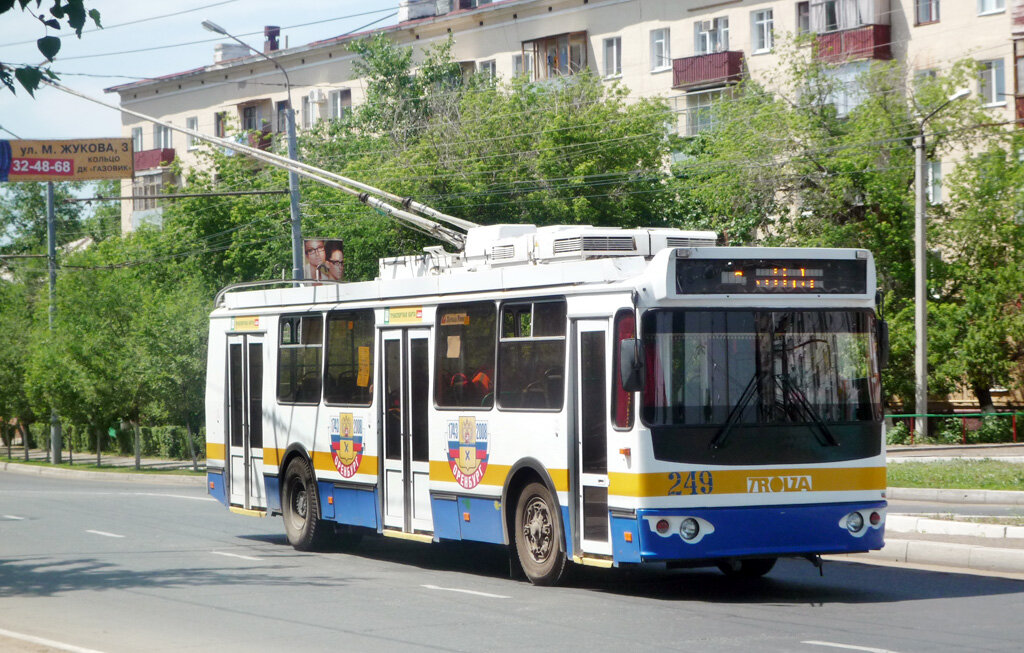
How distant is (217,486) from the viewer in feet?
60.2

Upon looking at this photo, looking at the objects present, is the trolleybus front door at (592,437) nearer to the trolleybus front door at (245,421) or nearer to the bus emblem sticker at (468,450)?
the bus emblem sticker at (468,450)

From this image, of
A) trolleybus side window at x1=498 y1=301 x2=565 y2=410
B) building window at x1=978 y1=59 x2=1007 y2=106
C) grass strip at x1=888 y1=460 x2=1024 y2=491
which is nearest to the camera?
trolleybus side window at x1=498 y1=301 x2=565 y2=410

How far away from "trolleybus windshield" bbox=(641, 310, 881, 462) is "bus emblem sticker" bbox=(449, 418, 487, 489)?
2463mm

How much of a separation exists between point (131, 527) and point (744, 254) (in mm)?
10755

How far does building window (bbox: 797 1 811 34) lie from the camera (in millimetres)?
48531

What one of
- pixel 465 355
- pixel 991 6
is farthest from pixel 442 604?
pixel 991 6

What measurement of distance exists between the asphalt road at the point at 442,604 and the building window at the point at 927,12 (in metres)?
34.1

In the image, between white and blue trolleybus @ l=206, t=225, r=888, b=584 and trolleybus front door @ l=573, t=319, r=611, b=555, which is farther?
trolleybus front door @ l=573, t=319, r=611, b=555

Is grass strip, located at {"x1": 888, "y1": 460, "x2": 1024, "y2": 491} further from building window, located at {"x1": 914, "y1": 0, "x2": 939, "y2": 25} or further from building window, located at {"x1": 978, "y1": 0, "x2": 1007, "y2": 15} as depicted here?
building window, located at {"x1": 914, "y1": 0, "x2": 939, "y2": 25}

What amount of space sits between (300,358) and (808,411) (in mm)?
6995

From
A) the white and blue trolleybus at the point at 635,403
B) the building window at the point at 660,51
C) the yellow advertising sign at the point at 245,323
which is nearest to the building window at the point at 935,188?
the building window at the point at 660,51

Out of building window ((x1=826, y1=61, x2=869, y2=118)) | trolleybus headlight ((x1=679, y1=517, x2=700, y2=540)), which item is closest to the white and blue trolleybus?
trolleybus headlight ((x1=679, y1=517, x2=700, y2=540))

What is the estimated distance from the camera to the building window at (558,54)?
181 feet

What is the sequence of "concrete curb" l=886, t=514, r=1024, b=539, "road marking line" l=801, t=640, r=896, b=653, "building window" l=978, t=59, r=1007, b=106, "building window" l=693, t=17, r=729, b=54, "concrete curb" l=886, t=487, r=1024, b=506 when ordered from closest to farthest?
"road marking line" l=801, t=640, r=896, b=653 < "concrete curb" l=886, t=514, r=1024, b=539 < "concrete curb" l=886, t=487, r=1024, b=506 < "building window" l=978, t=59, r=1007, b=106 < "building window" l=693, t=17, r=729, b=54
